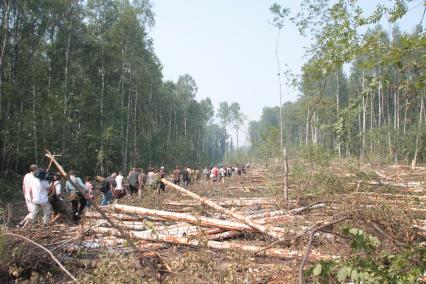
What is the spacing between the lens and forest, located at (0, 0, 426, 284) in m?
5.21

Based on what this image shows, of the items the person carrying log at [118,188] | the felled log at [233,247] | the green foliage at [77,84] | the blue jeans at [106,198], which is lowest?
the felled log at [233,247]

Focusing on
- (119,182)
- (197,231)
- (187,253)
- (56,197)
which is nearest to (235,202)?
(119,182)

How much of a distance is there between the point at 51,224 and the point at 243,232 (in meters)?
3.93

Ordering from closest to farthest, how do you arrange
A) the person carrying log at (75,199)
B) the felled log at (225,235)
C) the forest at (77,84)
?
1. the felled log at (225,235)
2. the person carrying log at (75,199)
3. the forest at (77,84)

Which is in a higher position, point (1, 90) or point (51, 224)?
point (1, 90)

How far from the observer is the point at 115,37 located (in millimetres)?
32125

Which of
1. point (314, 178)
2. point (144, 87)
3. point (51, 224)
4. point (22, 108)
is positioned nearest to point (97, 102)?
point (144, 87)

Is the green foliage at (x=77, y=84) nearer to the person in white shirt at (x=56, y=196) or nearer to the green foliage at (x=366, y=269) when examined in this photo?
the person in white shirt at (x=56, y=196)

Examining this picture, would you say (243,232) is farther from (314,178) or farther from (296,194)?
(314,178)

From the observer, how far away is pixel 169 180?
23234mm

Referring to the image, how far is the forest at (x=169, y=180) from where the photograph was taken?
5215 millimetres

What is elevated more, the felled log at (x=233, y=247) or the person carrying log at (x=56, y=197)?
the person carrying log at (x=56, y=197)

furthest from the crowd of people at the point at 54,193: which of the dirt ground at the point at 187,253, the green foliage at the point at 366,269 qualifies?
the green foliage at the point at 366,269

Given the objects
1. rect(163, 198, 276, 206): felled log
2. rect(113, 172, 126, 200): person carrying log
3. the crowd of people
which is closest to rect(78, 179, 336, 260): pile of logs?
the crowd of people
